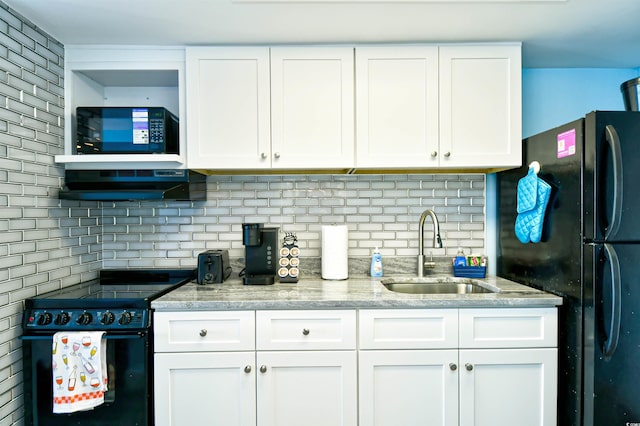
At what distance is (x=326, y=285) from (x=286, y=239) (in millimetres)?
375

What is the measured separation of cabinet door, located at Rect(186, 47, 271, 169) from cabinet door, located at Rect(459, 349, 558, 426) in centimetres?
158

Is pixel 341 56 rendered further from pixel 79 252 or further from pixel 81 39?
pixel 79 252

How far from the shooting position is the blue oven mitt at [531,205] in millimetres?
1936

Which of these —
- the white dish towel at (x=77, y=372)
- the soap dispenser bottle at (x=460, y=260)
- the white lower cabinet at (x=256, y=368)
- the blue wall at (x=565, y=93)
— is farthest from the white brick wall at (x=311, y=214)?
the white dish towel at (x=77, y=372)

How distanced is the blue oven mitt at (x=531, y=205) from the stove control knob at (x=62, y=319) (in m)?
2.37

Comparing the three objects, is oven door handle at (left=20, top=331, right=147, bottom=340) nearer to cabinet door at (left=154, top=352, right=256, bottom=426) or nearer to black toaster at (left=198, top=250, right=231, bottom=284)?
cabinet door at (left=154, top=352, right=256, bottom=426)

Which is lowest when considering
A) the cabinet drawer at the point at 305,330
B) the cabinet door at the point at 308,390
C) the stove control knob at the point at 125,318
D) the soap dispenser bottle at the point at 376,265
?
the cabinet door at the point at 308,390

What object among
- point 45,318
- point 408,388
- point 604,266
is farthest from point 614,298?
point 45,318

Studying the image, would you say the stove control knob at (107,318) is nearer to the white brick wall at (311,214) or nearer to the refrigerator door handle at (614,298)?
the white brick wall at (311,214)

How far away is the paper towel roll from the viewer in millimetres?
2320

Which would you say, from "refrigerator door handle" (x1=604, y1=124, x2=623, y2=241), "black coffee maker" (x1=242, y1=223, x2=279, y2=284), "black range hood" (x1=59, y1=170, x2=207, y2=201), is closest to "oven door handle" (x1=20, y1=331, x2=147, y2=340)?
"black coffee maker" (x1=242, y1=223, x2=279, y2=284)

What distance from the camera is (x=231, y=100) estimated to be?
7.01ft

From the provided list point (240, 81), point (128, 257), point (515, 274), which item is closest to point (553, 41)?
point (515, 274)

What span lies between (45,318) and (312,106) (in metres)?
1.71
